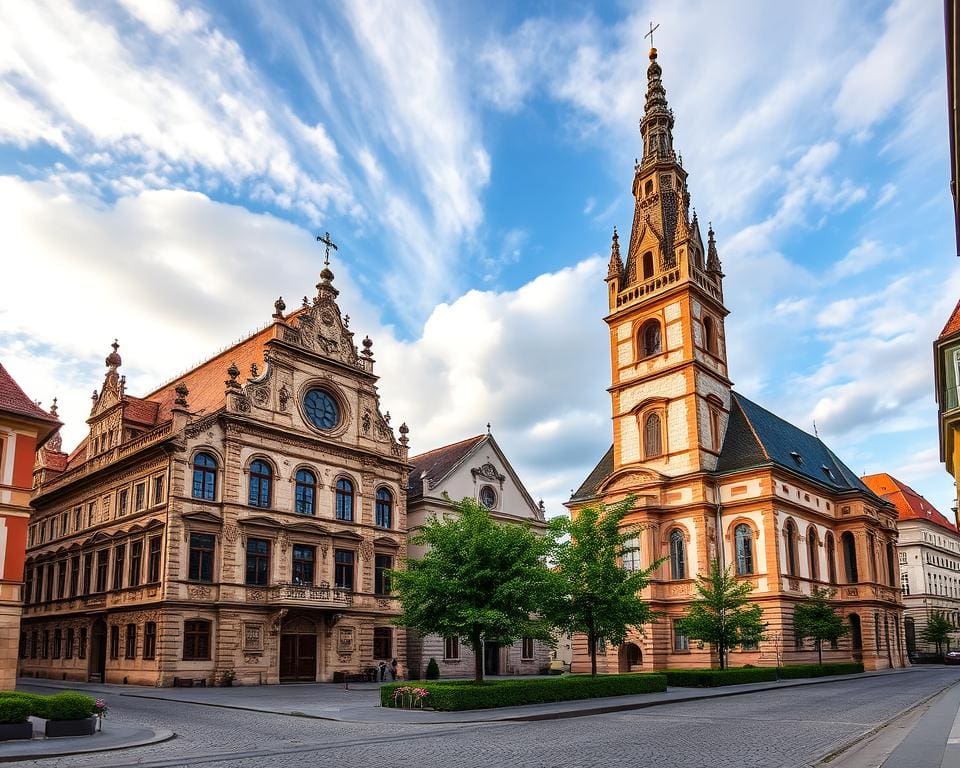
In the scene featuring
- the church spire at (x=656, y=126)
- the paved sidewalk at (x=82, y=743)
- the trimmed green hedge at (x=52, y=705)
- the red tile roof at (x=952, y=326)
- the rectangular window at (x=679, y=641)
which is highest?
the church spire at (x=656, y=126)

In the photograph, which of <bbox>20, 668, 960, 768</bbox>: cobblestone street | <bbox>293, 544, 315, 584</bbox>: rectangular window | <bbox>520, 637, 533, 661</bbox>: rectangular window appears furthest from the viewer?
<bbox>520, 637, 533, 661</bbox>: rectangular window

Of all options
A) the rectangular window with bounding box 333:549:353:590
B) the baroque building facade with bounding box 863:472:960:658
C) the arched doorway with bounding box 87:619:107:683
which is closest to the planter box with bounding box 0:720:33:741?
the arched doorway with bounding box 87:619:107:683

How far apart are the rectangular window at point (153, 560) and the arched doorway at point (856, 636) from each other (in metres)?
43.4

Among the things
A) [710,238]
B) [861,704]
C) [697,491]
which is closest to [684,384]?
[697,491]

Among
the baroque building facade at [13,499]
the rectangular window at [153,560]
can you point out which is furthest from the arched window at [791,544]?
the baroque building facade at [13,499]

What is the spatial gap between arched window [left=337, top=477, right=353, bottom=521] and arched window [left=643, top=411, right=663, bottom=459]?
776 inches

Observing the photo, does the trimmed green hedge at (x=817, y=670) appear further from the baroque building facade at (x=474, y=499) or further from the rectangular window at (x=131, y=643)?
the rectangular window at (x=131, y=643)

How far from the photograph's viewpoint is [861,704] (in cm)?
2677

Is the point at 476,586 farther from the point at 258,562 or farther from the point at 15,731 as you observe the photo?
the point at 258,562

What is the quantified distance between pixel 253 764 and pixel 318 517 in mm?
31163

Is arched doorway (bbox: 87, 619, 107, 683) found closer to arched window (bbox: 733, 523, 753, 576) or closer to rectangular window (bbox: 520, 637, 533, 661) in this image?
rectangular window (bbox: 520, 637, 533, 661)

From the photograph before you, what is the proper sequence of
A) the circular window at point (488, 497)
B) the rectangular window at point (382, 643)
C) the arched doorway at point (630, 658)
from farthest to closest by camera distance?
the circular window at point (488, 497)
the arched doorway at point (630, 658)
the rectangular window at point (382, 643)

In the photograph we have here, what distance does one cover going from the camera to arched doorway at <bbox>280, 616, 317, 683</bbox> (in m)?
41.9

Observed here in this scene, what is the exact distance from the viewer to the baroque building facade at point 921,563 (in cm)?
9106
